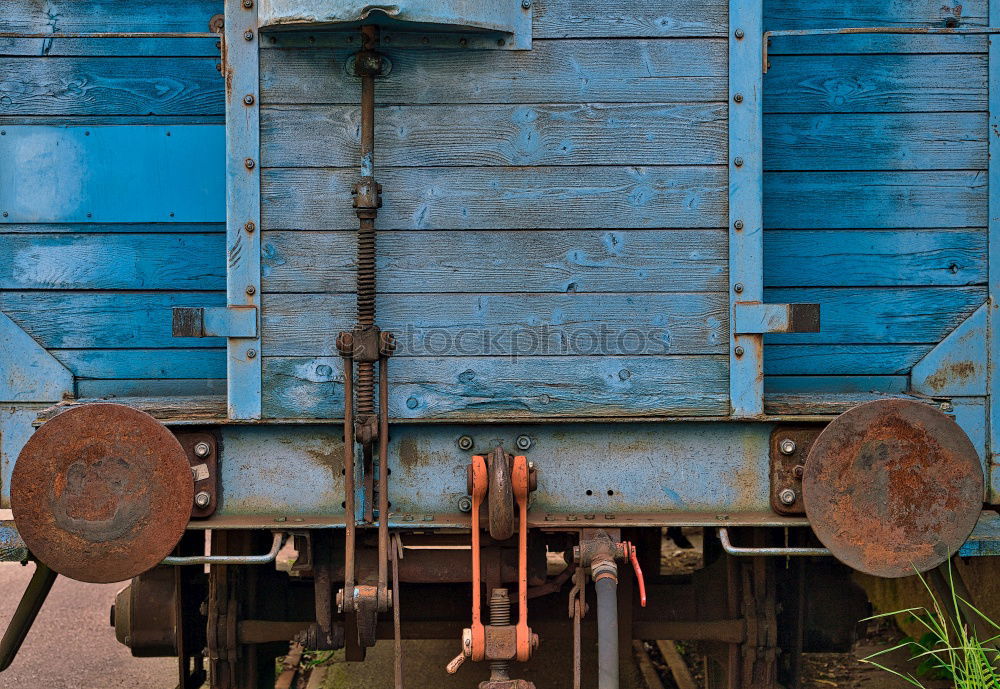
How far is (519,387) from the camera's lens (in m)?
3.23

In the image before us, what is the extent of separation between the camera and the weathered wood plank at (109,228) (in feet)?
11.9

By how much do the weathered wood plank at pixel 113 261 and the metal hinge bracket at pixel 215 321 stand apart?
23.4 inches

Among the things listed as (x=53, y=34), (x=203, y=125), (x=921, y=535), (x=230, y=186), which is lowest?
(x=921, y=535)

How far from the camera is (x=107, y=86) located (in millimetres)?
3727

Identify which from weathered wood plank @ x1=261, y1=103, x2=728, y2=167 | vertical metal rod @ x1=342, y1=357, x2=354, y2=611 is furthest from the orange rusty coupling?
weathered wood plank @ x1=261, y1=103, x2=728, y2=167

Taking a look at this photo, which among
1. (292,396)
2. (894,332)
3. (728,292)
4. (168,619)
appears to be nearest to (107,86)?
(292,396)

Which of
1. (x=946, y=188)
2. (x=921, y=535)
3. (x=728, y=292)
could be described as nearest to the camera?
(x=921, y=535)

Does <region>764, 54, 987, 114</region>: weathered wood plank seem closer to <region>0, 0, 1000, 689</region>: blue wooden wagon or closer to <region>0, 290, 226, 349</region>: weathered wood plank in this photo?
<region>0, 0, 1000, 689</region>: blue wooden wagon

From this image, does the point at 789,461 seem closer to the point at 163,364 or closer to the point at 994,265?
the point at 994,265

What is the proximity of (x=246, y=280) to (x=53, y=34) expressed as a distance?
3.90 feet

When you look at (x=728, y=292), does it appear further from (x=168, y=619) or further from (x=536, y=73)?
(x=168, y=619)

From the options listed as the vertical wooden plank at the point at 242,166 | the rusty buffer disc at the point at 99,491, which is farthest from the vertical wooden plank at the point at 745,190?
the rusty buffer disc at the point at 99,491

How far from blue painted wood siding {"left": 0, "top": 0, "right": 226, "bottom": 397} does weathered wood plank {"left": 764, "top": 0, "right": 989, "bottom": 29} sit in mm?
1981

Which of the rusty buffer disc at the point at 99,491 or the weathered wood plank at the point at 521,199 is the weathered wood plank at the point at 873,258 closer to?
the weathered wood plank at the point at 521,199
